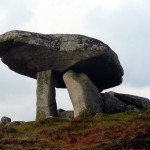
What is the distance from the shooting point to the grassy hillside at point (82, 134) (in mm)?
21666

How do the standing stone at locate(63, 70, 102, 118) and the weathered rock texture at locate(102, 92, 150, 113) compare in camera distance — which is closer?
the standing stone at locate(63, 70, 102, 118)

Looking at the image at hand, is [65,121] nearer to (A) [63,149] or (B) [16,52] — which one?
(B) [16,52]

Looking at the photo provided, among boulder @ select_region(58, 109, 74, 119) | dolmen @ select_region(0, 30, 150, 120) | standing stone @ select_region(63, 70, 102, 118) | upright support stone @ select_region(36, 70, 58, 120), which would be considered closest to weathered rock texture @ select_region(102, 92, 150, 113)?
dolmen @ select_region(0, 30, 150, 120)

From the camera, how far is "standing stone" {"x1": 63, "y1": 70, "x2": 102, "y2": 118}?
3522 centimetres

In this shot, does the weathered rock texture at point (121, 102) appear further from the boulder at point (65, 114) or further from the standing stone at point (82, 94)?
the boulder at point (65, 114)

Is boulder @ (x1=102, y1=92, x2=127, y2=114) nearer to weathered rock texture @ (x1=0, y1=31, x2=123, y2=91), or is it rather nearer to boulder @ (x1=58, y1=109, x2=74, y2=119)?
weathered rock texture @ (x1=0, y1=31, x2=123, y2=91)

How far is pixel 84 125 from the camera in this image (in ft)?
96.6

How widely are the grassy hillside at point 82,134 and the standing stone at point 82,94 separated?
8.36 feet

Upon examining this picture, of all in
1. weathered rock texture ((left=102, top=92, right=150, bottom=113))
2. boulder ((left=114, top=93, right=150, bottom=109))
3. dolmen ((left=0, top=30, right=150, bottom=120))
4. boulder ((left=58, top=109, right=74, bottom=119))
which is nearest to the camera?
dolmen ((left=0, top=30, right=150, bottom=120))

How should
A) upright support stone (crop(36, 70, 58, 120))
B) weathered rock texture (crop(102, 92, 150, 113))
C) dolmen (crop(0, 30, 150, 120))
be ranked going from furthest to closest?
weathered rock texture (crop(102, 92, 150, 113)), upright support stone (crop(36, 70, 58, 120)), dolmen (crop(0, 30, 150, 120))

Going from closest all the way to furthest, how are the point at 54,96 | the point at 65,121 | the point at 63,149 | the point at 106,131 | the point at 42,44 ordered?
the point at 63,149
the point at 106,131
the point at 65,121
the point at 42,44
the point at 54,96

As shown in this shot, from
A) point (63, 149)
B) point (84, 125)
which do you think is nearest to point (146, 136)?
point (63, 149)

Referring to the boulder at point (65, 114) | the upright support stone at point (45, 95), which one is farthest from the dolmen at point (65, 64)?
the boulder at point (65, 114)

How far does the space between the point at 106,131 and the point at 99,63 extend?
34.9 feet
